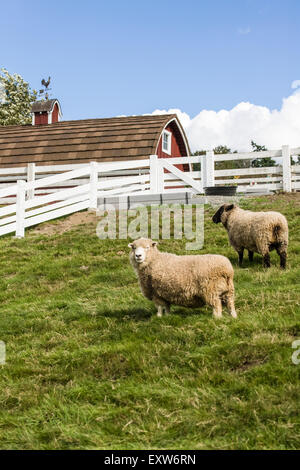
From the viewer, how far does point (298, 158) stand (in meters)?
59.3

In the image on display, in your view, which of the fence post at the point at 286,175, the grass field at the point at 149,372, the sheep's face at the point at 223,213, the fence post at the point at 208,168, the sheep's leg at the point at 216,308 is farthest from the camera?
the fence post at the point at 208,168

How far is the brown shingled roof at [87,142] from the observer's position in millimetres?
17125

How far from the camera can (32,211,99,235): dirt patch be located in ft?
33.7

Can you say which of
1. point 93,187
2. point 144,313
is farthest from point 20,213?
point 144,313

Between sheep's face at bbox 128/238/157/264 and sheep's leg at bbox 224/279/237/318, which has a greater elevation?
sheep's face at bbox 128/238/157/264

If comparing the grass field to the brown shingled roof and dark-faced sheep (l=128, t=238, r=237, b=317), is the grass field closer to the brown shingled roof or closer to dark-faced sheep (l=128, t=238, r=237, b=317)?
dark-faced sheep (l=128, t=238, r=237, b=317)

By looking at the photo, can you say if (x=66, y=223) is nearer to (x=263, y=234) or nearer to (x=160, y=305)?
(x=263, y=234)

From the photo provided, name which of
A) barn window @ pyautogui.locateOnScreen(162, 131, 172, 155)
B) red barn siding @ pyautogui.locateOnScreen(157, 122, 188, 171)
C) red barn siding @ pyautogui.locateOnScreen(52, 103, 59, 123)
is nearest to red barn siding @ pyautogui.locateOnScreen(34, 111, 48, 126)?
red barn siding @ pyautogui.locateOnScreen(52, 103, 59, 123)

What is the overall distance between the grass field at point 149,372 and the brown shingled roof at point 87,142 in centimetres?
1165

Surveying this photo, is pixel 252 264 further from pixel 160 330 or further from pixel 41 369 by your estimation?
pixel 41 369

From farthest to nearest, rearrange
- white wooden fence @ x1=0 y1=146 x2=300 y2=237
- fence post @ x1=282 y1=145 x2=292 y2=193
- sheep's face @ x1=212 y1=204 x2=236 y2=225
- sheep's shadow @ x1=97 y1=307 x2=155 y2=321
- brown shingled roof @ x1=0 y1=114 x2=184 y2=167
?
brown shingled roof @ x1=0 y1=114 x2=184 y2=167
fence post @ x1=282 y1=145 x2=292 y2=193
white wooden fence @ x1=0 y1=146 x2=300 y2=237
sheep's face @ x1=212 y1=204 x2=236 y2=225
sheep's shadow @ x1=97 y1=307 x2=155 y2=321

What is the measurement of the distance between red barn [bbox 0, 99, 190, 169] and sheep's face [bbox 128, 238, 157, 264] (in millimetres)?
12038

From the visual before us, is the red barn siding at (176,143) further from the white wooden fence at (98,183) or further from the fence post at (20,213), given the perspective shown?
the fence post at (20,213)

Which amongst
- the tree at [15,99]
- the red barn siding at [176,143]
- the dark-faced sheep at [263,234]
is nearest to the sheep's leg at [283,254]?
the dark-faced sheep at [263,234]
